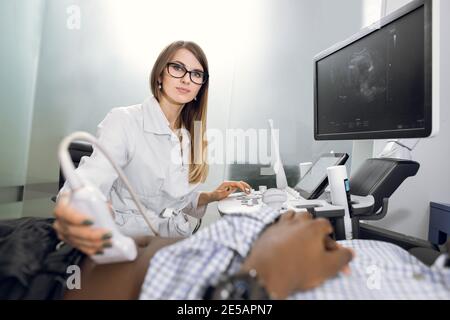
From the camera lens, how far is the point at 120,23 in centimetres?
181

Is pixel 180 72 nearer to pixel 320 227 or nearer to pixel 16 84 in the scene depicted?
pixel 320 227

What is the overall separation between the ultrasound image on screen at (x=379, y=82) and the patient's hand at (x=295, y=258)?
0.55 m

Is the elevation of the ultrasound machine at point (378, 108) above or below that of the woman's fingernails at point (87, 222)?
above

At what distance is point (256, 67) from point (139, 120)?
957mm

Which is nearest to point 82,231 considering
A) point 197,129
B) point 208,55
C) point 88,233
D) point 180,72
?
point 88,233

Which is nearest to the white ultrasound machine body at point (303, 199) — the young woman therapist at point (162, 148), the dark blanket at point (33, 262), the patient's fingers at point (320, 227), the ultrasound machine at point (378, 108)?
the ultrasound machine at point (378, 108)

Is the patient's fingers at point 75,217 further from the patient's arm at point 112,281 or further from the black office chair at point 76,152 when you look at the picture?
the black office chair at point 76,152

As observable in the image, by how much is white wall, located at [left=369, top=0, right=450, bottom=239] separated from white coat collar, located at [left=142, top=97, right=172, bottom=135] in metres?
1.03

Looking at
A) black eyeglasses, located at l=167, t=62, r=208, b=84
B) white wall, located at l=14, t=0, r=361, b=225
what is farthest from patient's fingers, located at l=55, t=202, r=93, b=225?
white wall, located at l=14, t=0, r=361, b=225

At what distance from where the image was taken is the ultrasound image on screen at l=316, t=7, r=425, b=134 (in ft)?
2.88

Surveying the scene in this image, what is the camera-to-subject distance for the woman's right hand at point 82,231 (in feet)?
1.56

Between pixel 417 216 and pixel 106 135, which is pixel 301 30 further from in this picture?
pixel 106 135

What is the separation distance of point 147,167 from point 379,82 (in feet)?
2.73

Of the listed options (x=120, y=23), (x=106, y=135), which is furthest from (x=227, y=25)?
(x=106, y=135)
